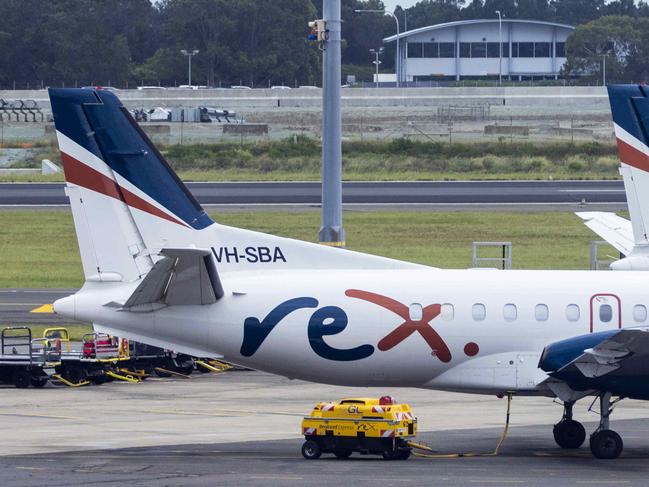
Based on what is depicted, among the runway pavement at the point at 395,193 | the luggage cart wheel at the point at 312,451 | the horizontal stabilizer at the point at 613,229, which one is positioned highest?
the horizontal stabilizer at the point at 613,229

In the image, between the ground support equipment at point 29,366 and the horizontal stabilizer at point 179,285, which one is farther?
the ground support equipment at point 29,366

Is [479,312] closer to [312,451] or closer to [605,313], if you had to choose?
[605,313]

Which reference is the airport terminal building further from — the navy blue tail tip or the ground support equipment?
the navy blue tail tip

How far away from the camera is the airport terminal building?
7023 inches

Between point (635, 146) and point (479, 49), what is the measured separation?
512 feet

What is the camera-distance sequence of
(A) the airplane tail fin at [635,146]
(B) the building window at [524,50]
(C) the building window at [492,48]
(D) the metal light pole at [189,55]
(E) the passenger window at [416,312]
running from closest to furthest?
1. (E) the passenger window at [416,312]
2. (A) the airplane tail fin at [635,146]
3. (D) the metal light pole at [189,55]
4. (B) the building window at [524,50]
5. (C) the building window at [492,48]

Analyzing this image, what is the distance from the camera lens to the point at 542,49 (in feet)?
588

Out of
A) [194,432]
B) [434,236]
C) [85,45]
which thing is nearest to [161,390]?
[194,432]

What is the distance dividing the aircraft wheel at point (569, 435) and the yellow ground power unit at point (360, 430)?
10.9 feet

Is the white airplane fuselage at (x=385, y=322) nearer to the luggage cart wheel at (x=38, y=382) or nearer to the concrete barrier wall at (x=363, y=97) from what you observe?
the luggage cart wheel at (x=38, y=382)

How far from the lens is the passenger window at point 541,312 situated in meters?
22.6

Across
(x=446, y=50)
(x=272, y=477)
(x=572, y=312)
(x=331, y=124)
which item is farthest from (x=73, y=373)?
(x=446, y=50)

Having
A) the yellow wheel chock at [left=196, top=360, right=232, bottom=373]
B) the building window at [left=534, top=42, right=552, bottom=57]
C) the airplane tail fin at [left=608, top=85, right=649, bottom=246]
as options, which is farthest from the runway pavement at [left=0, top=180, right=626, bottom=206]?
the building window at [left=534, top=42, right=552, bottom=57]

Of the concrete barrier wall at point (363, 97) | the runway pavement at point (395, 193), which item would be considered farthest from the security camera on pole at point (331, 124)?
the concrete barrier wall at point (363, 97)
